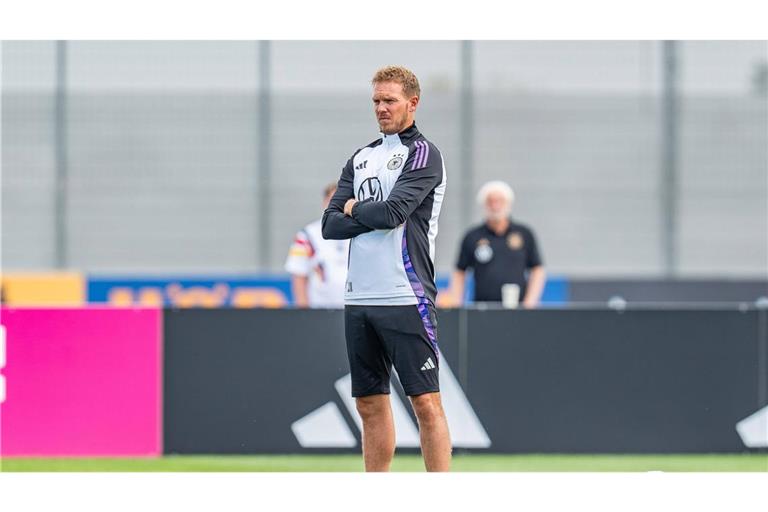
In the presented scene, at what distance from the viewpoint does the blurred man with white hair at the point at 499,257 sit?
9.87 metres

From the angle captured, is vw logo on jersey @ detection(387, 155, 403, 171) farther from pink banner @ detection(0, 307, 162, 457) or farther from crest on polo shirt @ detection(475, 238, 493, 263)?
crest on polo shirt @ detection(475, 238, 493, 263)

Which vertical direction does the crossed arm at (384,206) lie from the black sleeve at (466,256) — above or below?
above

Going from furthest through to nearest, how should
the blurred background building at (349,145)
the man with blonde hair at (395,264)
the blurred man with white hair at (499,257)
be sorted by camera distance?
the blurred background building at (349,145) → the blurred man with white hair at (499,257) → the man with blonde hair at (395,264)

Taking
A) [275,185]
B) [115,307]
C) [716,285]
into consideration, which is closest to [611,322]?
[115,307]

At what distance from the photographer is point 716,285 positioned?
16531 millimetres

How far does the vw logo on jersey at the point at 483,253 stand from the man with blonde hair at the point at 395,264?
12.1 ft

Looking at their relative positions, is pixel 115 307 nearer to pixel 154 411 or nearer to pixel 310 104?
pixel 154 411

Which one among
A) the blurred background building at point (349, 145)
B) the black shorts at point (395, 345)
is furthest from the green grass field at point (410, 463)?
the blurred background building at point (349, 145)

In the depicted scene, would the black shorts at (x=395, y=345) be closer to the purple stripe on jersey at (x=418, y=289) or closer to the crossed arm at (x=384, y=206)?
the purple stripe on jersey at (x=418, y=289)

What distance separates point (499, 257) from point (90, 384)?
3.00m

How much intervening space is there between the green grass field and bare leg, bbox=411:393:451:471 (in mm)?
2346

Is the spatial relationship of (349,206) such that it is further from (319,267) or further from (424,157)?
(319,267)

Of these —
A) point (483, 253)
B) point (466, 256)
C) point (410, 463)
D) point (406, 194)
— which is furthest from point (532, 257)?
point (406, 194)

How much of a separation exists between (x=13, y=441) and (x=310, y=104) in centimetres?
937
